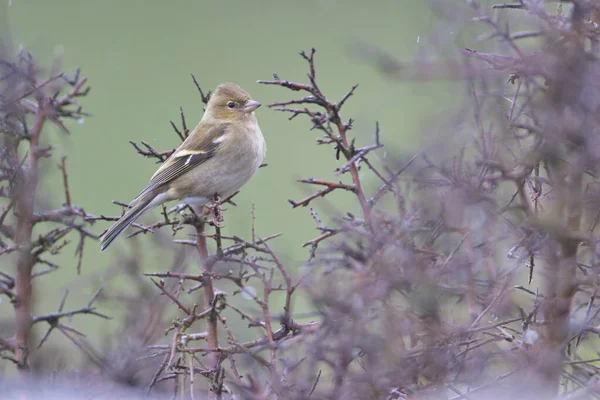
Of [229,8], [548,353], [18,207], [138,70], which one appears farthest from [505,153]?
[229,8]

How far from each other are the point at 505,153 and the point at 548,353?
0.44m

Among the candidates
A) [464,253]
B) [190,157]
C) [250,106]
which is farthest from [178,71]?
[464,253]

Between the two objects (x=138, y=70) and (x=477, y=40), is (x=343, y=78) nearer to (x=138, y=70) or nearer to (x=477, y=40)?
(x=138, y=70)

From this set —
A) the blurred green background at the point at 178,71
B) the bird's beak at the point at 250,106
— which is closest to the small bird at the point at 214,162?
the bird's beak at the point at 250,106

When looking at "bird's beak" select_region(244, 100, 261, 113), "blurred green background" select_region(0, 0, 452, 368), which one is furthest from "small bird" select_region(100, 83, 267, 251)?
"blurred green background" select_region(0, 0, 452, 368)

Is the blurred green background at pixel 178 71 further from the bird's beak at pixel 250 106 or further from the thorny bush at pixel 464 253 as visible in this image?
the thorny bush at pixel 464 253

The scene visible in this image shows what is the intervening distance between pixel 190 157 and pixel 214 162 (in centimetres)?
17

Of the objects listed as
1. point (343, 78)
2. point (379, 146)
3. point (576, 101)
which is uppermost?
point (576, 101)

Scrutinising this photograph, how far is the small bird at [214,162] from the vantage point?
5.32 metres

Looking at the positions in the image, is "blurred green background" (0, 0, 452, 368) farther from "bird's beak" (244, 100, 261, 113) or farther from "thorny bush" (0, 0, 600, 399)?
"thorny bush" (0, 0, 600, 399)

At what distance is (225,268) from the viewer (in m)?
2.46

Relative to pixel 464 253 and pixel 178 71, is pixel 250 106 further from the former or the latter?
pixel 178 71

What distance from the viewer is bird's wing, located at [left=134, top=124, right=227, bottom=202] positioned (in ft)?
17.6

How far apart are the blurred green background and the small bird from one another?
2.30 meters
